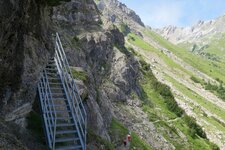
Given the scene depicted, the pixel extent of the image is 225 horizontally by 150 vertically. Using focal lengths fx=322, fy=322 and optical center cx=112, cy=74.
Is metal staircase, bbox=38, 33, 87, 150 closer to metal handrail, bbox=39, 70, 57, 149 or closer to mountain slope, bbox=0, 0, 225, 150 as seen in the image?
metal handrail, bbox=39, 70, 57, 149

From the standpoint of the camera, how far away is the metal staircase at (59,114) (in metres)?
14.8

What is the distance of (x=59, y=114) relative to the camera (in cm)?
1770

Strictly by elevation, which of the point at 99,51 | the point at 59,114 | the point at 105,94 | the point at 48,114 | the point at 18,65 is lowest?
the point at 105,94

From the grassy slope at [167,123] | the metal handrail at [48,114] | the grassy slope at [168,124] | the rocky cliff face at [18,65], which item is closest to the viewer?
the rocky cliff face at [18,65]

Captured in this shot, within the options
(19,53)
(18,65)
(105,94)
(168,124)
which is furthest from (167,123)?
(19,53)

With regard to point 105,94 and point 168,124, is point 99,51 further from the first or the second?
point 168,124

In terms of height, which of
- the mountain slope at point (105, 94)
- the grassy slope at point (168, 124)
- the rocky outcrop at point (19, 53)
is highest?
the rocky outcrop at point (19, 53)

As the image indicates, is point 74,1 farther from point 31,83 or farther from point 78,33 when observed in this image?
point 31,83

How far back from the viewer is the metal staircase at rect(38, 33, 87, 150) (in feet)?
48.5

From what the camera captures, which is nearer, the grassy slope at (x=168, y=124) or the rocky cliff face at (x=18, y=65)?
the rocky cliff face at (x=18, y=65)

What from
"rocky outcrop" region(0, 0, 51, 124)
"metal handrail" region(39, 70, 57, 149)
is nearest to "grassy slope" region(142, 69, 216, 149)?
"metal handrail" region(39, 70, 57, 149)

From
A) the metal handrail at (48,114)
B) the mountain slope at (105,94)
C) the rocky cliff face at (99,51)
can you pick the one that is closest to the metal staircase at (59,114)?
the metal handrail at (48,114)

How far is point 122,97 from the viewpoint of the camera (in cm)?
5047

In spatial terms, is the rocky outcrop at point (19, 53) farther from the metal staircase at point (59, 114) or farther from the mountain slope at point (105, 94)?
the metal staircase at point (59, 114)
